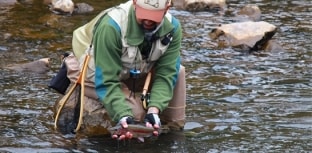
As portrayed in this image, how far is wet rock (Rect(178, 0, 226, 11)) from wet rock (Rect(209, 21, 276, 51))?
8.15 feet

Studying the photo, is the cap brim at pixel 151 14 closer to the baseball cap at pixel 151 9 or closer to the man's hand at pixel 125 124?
the baseball cap at pixel 151 9

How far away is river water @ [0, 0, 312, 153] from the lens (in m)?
6.12

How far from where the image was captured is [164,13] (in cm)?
552

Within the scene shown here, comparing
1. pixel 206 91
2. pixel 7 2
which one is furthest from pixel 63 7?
pixel 206 91

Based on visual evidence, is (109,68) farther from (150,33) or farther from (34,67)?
(34,67)

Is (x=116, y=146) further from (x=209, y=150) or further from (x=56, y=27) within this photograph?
(x=56, y=27)

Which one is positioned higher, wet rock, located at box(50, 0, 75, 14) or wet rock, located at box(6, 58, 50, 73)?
wet rock, located at box(6, 58, 50, 73)

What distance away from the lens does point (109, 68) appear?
18.5ft

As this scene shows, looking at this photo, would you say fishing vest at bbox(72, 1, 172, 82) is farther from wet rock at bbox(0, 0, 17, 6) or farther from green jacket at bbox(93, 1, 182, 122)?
wet rock at bbox(0, 0, 17, 6)

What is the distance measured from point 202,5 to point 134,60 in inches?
299

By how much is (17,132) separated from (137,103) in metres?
1.23

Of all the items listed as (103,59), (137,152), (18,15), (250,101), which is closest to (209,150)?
(137,152)

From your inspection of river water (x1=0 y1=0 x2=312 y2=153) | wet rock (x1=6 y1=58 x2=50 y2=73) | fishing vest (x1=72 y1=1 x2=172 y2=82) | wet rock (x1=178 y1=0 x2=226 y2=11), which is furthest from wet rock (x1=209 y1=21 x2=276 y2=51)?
fishing vest (x1=72 y1=1 x2=172 y2=82)

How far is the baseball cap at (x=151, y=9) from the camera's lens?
542 centimetres
